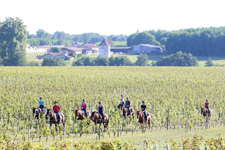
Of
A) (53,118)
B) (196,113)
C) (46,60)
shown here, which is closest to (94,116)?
(53,118)

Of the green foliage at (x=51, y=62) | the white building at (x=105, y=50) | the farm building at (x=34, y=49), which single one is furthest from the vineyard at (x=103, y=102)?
the farm building at (x=34, y=49)

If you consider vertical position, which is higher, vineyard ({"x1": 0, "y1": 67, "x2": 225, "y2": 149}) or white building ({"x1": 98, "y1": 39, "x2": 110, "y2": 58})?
white building ({"x1": 98, "y1": 39, "x2": 110, "y2": 58})

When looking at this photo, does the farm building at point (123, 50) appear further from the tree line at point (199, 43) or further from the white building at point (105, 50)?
the white building at point (105, 50)

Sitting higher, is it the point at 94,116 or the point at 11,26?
the point at 11,26

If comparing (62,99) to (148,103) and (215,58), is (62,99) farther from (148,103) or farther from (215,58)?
(215,58)

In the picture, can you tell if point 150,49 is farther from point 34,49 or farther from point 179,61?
point 34,49

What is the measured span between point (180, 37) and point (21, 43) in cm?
5968

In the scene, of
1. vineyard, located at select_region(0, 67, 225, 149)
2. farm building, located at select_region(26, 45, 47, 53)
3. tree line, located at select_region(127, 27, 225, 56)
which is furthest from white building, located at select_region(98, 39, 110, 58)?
vineyard, located at select_region(0, 67, 225, 149)

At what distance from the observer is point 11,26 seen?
109875mm

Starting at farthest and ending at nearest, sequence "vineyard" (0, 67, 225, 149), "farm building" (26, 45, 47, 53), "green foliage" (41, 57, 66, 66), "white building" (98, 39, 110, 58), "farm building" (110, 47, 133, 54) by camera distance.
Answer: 1. "farm building" (26, 45, 47, 53)
2. "farm building" (110, 47, 133, 54)
3. "white building" (98, 39, 110, 58)
4. "green foliage" (41, 57, 66, 66)
5. "vineyard" (0, 67, 225, 149)

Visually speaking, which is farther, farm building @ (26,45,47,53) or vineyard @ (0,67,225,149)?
farm building @ (26,45,47,53)

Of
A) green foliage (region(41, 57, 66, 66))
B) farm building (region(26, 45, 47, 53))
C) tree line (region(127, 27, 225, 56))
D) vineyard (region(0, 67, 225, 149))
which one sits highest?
tree line (region(127, 27, 225, 56))

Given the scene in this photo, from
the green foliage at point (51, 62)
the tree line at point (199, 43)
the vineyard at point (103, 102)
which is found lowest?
the vineyard at point (103, 102)

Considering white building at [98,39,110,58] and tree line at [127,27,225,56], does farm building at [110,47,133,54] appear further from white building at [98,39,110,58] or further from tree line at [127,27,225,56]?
white building at [98,39,110,58]
